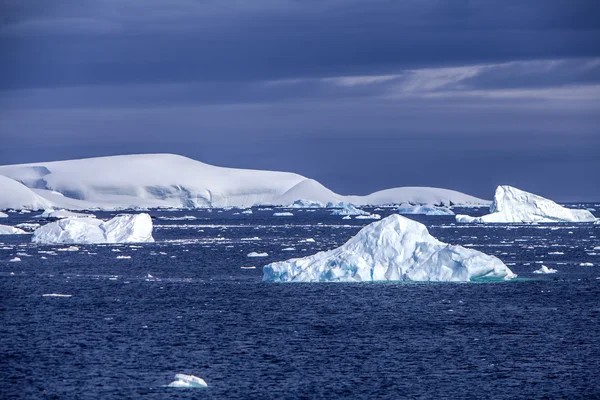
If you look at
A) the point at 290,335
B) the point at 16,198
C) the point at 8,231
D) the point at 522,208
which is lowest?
the point at 290,335

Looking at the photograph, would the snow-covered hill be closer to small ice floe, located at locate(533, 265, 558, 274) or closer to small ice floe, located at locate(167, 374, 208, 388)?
small ice floe, located at locate(533, 265, 558, 274)

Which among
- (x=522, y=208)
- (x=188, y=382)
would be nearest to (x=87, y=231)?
(x=522, y=208)

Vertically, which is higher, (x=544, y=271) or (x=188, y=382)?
(x=544, y=271)

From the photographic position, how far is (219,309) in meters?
26.6

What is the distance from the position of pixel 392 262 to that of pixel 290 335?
1073cm

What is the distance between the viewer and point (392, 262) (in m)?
32.3

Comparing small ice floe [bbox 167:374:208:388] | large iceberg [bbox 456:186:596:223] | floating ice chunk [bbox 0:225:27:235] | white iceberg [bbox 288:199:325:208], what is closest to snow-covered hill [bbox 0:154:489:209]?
white iceberg [bbox 288:199:325:208]

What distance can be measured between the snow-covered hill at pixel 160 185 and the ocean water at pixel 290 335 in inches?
3834

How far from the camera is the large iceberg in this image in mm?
74062

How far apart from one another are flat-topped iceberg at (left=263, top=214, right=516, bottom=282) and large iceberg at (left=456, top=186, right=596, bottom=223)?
41.6m

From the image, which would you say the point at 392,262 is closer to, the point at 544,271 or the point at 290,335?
the point at 544,271

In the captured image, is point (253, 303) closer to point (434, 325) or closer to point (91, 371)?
point (434, 325)

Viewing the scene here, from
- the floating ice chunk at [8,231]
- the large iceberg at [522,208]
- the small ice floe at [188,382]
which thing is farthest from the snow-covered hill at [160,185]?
the small ice floe at [188,382]

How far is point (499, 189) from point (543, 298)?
44781 millimetres
